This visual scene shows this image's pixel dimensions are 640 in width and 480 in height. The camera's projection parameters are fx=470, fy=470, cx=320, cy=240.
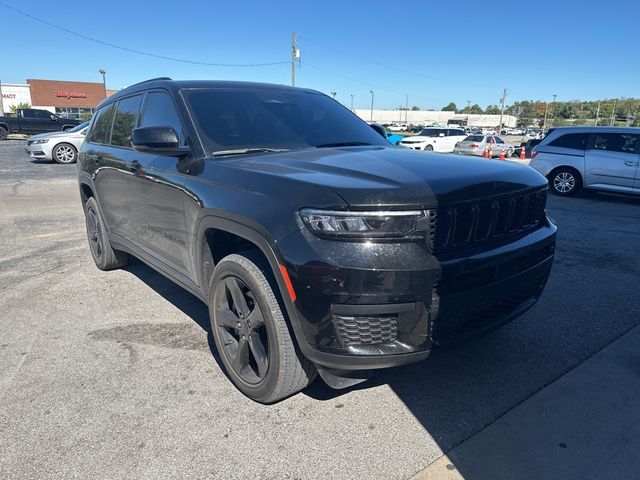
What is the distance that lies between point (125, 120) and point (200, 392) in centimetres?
259

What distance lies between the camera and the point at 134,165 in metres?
3.70

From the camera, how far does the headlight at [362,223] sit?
2088 mm

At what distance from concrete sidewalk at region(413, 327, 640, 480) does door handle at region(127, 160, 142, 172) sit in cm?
287

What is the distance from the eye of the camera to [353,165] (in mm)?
2572

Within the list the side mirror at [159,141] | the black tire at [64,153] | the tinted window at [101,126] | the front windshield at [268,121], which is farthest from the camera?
the black tire at [64,153]

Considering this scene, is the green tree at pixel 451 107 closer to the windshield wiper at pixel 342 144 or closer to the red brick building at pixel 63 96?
the red brick building at pixel 63 96

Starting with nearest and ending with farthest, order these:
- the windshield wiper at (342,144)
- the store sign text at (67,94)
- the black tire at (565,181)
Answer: the windshield wiper at (342,144) < the black tire at (565,181) < the store sign text at (67,94)

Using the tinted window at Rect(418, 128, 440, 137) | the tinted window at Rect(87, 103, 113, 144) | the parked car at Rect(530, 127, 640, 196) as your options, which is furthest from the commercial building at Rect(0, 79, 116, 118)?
the tinted window at Rect(87, 103, 113, 144)

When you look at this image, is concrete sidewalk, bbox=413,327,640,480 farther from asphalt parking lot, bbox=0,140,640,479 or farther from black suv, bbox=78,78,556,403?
black suv, bbox=78,78,556,403

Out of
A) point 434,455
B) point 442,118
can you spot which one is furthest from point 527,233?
point 442,118

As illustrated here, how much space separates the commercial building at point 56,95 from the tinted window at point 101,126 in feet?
213

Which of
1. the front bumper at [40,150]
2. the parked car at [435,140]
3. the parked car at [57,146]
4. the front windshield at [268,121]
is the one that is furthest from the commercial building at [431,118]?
the front windshield at [268,121]

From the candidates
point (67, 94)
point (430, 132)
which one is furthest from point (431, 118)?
point (430, 132)

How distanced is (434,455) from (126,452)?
1.50 metres
